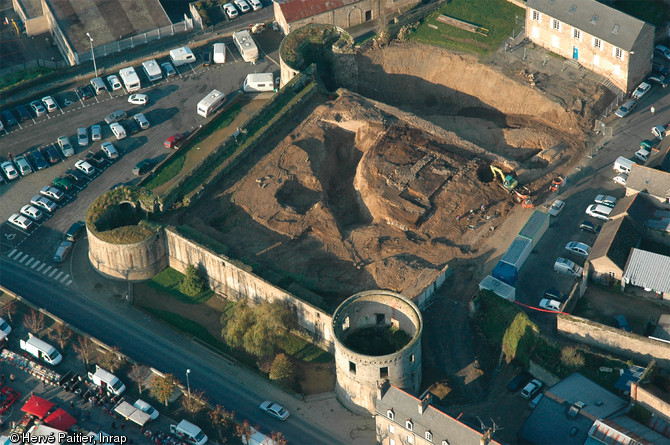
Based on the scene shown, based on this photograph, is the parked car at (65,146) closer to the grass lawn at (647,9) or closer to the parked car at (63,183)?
the parked car at (63,183)

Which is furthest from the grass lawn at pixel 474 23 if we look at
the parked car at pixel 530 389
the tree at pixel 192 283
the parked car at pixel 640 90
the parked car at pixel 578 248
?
the parked car at pixel 530 389

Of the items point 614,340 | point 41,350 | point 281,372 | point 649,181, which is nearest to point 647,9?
point 649,181

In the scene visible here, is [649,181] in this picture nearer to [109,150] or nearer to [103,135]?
[109,150]

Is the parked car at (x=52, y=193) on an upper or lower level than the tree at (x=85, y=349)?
upper

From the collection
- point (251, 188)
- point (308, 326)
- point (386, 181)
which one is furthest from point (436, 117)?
point (308, 326)

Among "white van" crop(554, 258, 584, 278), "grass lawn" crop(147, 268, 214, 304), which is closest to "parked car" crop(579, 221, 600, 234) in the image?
"white van" crop(554, 258, 584, 278)
